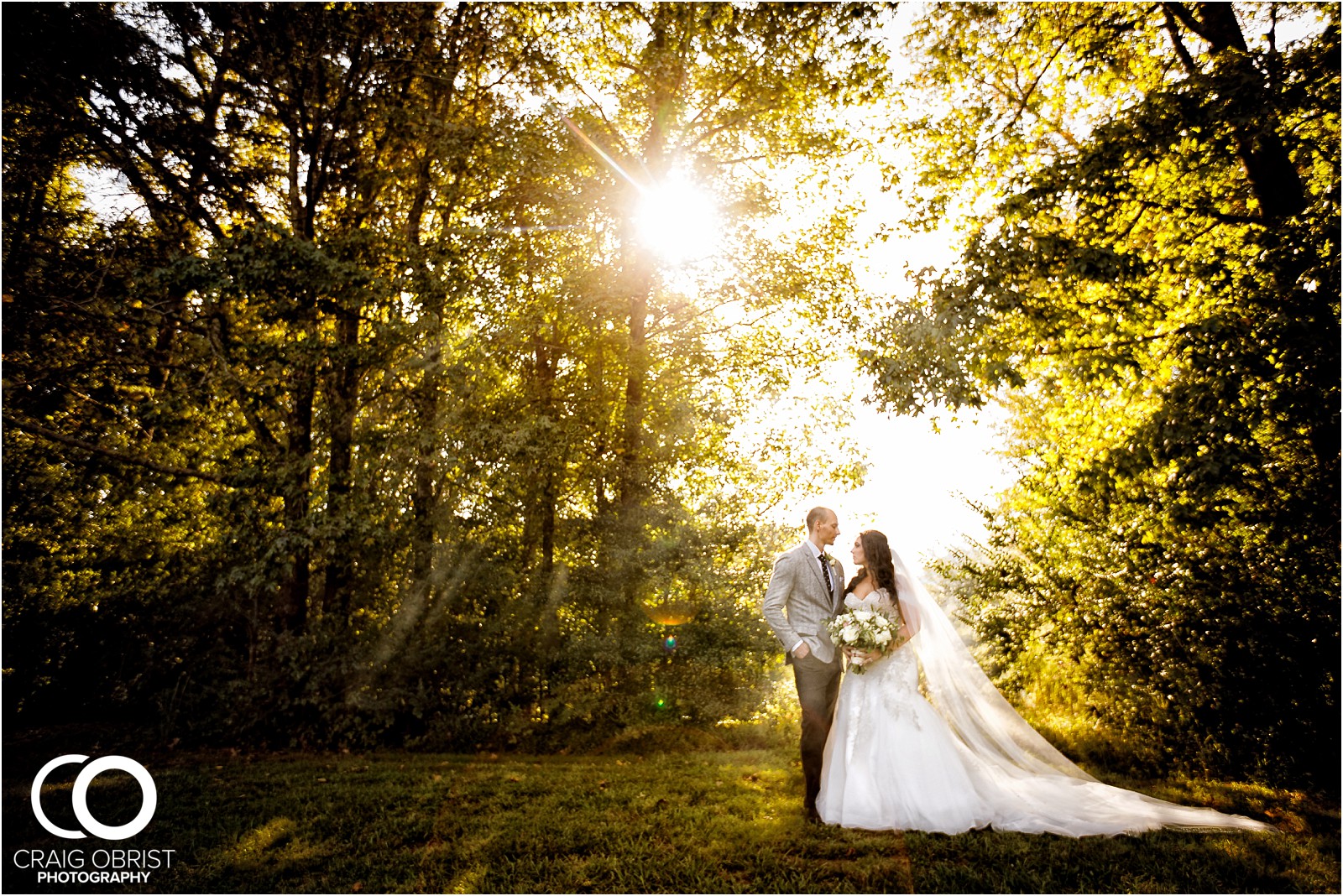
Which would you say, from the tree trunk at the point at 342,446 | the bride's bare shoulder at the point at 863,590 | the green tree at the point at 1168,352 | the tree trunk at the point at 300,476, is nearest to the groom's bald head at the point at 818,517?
the bride's bare shoulder at the point at 863,590

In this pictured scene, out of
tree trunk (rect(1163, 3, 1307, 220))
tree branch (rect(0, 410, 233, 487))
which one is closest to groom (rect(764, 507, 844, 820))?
tree trunk (rect(1163, 3, 1307, 220))

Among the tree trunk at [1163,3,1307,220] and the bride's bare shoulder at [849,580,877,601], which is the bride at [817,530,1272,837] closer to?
the bride's bare shoulder at [849,580,877,601]

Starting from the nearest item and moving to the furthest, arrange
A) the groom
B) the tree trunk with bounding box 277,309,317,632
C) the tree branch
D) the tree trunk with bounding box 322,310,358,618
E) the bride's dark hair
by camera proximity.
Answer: the groom, the bride's dark hair, the tree branch, the tree trunk with bounding box 277,309,317,632, the tree trunk with bounding box 322,310,358,618

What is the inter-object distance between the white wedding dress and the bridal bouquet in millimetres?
173

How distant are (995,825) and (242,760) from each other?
9295 millimetres

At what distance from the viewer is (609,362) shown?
42.9 ft

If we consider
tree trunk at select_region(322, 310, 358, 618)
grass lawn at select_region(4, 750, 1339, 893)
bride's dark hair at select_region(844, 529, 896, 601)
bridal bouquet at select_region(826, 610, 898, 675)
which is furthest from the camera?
tree trunk at select_region(322, 310, 358, 618)

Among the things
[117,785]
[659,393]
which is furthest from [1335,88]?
[117,785]

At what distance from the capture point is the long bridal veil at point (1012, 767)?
518cm

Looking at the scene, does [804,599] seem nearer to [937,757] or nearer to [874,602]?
[874,602]

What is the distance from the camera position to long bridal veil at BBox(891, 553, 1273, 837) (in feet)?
17.0

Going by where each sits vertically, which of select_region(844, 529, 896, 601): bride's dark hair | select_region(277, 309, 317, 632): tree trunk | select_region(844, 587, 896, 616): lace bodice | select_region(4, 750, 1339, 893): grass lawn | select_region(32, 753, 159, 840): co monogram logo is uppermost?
select_region(277, 309, 317, 632): tree trunk

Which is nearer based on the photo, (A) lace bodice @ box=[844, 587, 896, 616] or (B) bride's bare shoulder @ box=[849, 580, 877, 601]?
(A) lace bodice @ box=[844, 587, 896, 616]

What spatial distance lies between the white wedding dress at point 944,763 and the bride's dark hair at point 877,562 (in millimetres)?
96
